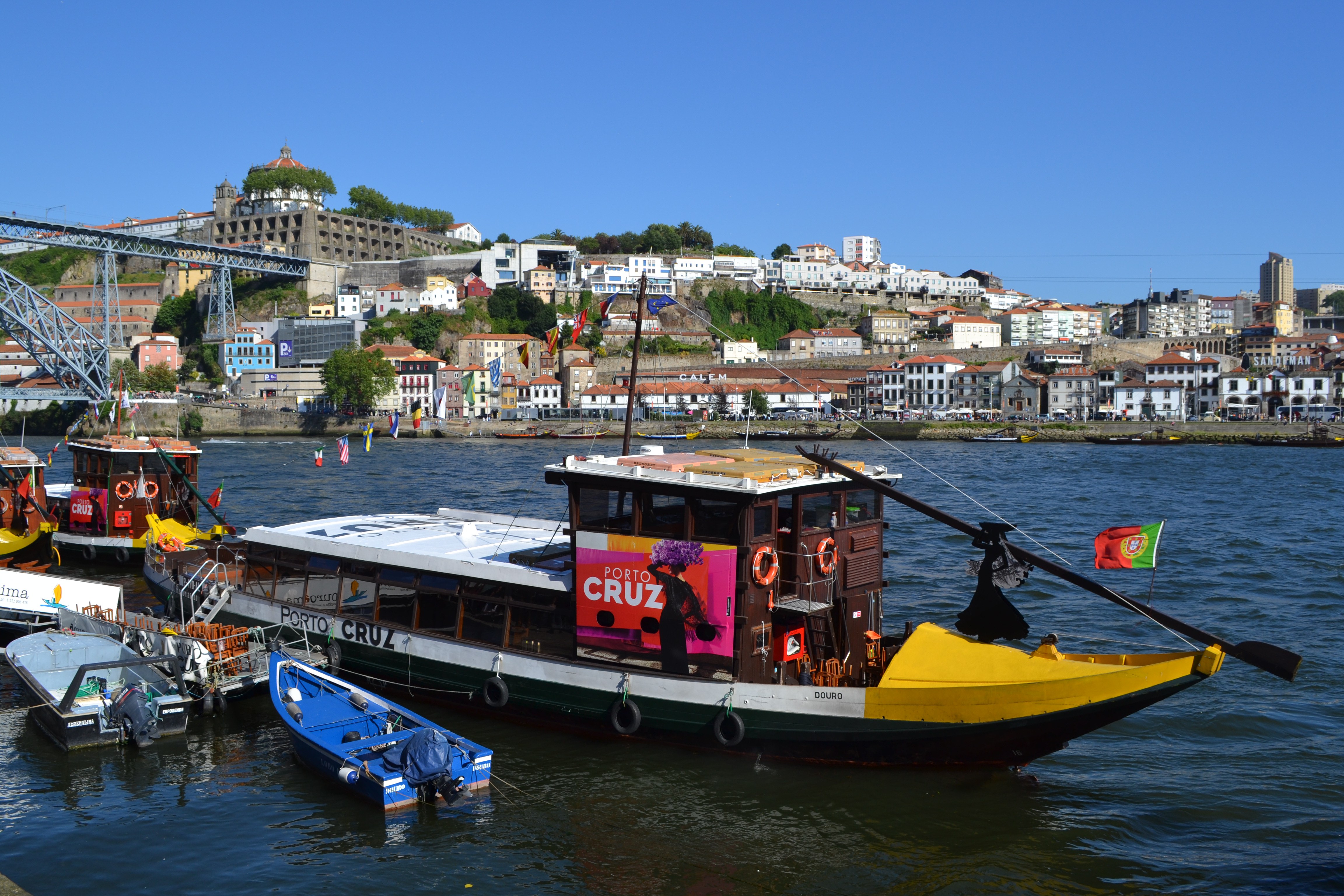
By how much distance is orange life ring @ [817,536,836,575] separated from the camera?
1096 centimetres

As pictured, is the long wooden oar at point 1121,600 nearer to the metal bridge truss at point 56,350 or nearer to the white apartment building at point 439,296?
the metal bridge truss at point 56,350

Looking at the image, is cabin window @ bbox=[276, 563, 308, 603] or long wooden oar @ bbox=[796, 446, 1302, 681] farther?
cabin window @ bbox=[276, 563, 308, 603]

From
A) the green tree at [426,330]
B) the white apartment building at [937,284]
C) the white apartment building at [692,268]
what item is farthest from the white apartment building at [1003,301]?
the green tree at [426,330]

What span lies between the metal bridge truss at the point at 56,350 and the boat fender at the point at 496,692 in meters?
78.3

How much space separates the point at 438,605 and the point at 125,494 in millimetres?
12871

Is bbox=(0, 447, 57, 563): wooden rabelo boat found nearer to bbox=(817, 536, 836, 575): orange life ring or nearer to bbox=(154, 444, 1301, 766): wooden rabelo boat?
bbox=(154, 444, 1301, 766): wooden rabelo boat

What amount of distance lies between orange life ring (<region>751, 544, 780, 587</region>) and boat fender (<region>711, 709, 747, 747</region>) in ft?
4.52

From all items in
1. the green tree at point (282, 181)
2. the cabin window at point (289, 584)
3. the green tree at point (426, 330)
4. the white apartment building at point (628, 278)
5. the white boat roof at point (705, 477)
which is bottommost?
the cabin window at point (289, 584)

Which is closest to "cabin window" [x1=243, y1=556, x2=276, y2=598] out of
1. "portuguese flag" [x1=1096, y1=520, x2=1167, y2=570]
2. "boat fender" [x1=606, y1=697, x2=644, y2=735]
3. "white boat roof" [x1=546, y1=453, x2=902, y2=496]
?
"white boat roof" [x1=546, y1=453, x2=902, y2=496]

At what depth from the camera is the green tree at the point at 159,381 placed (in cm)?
9256

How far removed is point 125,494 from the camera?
22297 mm

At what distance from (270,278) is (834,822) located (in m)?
119

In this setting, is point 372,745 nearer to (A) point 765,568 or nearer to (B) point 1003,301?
(A) point 765,568

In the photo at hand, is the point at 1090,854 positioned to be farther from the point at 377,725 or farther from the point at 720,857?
the point at 377,725
